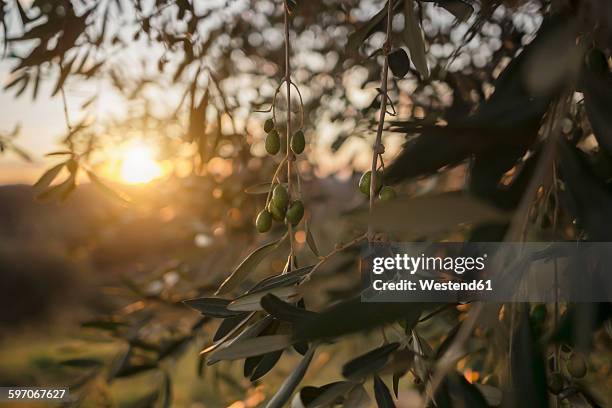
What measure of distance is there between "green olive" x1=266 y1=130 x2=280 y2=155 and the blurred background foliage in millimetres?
83

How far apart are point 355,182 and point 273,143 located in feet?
3.82

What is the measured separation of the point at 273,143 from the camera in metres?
0.55

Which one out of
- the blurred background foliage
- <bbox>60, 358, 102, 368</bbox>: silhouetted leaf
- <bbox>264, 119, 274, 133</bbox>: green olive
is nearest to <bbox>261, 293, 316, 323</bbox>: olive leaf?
the blurred background foliage

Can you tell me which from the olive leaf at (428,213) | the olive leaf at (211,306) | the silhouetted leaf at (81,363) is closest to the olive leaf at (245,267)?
the olive leaf at (211,306)

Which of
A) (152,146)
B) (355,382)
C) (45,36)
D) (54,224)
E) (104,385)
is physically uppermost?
(54,224)

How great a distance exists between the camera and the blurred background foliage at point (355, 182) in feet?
1.08

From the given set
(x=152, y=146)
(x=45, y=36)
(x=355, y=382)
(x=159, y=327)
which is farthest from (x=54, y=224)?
(x=355, y=382)

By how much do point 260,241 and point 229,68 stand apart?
43 centimetres

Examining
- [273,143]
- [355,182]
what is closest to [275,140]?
[273,143]

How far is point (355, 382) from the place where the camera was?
402 mm

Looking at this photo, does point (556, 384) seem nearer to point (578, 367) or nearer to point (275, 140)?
point (578, 367)

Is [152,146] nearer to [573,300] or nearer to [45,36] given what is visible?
[45,36]

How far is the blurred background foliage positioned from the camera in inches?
12.9

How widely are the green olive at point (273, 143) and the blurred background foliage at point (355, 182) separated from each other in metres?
0.08
